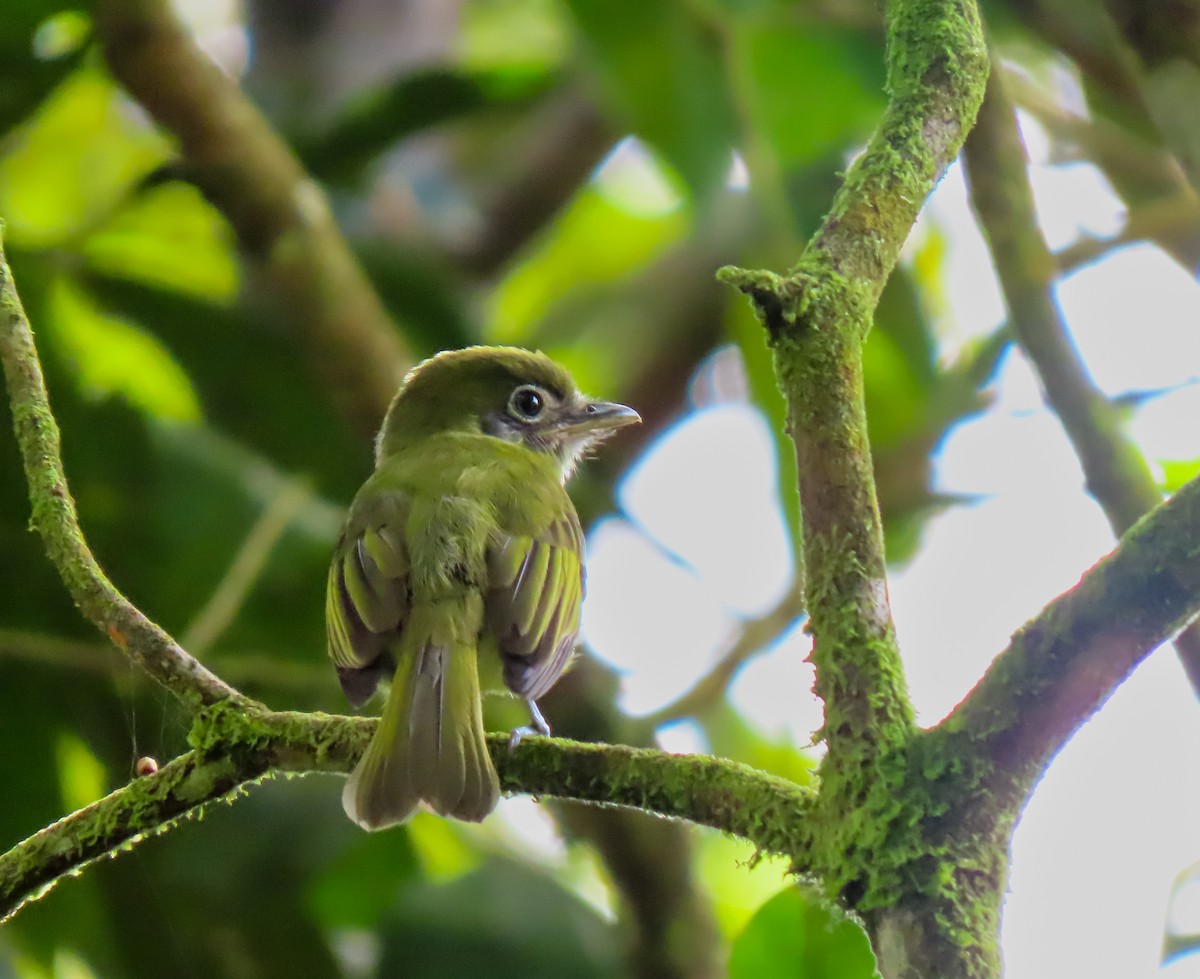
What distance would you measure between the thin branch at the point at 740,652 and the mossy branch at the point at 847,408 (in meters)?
2.82

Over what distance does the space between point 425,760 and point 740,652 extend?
2557 millimetres

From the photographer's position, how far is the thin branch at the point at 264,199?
4500 mm

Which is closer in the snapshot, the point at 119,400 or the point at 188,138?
the point at 119,400

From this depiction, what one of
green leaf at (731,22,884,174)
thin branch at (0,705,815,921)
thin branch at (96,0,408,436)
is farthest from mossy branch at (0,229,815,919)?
green leaf at (731,22,884,174)

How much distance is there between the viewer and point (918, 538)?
544 cm

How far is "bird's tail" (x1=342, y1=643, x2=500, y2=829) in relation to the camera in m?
2.49

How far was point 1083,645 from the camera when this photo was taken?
1661mm

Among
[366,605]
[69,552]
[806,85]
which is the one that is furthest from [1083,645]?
[806,85]

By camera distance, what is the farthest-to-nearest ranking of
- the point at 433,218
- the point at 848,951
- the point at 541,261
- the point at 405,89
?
1. the point at 541,261
2. the point at 433,218
3. the point at 405,89
4. the point at 848,951

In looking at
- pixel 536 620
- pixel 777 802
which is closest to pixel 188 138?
pixel 536 620

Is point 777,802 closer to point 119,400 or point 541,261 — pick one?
point 119,400

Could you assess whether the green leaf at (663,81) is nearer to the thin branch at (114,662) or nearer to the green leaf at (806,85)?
the green leaf at (806,85)

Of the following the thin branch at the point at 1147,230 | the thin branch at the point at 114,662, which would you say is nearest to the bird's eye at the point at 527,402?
the thin branch at the point at 114,662

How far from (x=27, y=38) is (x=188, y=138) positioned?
1.67 feet
